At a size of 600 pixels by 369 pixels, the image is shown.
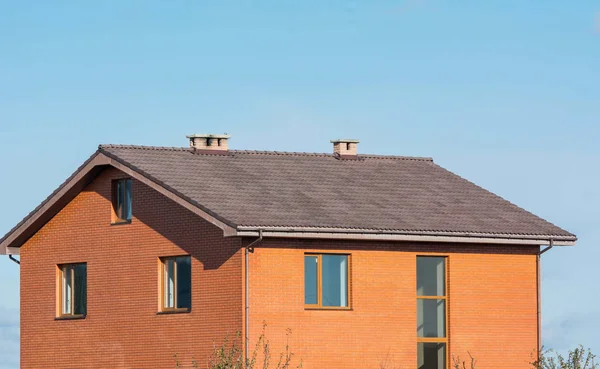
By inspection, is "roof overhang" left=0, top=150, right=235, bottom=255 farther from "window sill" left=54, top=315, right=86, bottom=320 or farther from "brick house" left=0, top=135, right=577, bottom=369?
"window sill" left=54, top=315, right=86, bottom=320

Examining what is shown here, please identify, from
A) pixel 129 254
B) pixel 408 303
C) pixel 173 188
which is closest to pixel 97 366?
pixel 129 254

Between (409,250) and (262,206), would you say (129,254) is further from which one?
(409,250)

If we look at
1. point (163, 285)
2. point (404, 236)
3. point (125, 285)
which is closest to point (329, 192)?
point (404, 236)

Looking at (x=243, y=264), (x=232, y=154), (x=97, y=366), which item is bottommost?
→ (x=97, y=366)

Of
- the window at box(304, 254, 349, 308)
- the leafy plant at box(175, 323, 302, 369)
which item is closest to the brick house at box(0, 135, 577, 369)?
the window at box(304, 254, 349, 308)

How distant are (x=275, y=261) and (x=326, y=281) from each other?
152 centimetres

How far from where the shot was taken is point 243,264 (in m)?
35.4

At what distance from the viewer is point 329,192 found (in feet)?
128

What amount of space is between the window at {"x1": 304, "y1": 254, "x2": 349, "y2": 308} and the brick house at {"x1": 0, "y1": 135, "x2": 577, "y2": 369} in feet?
0.11

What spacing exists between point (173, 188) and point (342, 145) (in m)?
7.21

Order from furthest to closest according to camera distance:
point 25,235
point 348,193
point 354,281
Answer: point 25,235 → point 348,193 → point 354,281

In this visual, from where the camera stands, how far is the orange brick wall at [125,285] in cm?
3625

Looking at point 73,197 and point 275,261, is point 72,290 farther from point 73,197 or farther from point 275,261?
point 275,261

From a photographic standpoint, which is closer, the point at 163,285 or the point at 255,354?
the point at 255,354
